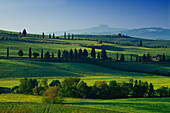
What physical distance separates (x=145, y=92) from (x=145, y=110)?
24041mm

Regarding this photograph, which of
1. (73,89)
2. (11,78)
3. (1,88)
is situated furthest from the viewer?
(11,78)

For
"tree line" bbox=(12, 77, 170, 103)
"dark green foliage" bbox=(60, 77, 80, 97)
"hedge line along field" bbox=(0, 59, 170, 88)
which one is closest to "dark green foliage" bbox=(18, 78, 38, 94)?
"tree line" bbox=(12, 77, 170, 103)

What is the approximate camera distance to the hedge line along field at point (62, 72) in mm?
107037

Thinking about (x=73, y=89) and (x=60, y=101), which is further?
(x=73, y=89)

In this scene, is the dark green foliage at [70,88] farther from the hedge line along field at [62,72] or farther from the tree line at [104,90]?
the hedge line along field at [62,72]

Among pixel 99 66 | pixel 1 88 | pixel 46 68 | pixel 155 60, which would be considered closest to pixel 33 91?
pixel 1 88

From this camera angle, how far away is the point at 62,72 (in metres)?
121

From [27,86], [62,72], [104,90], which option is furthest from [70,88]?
[62,72]

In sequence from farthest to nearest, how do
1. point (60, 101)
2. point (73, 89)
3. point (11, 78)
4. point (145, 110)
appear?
point (11, 78)
point (73, 89)
point (60, 101)
point (145, 110)

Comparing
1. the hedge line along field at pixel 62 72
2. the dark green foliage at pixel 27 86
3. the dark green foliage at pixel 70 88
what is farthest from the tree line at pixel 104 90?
the hedge line along field at pixel 62 72

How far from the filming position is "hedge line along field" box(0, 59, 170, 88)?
107 meters

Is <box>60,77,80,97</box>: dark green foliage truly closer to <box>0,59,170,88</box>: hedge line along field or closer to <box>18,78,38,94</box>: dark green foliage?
<box>18,78,38,94</box>: dark green foliage

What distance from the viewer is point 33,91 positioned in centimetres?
8088

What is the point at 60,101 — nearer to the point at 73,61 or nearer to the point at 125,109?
the point at 125,109
